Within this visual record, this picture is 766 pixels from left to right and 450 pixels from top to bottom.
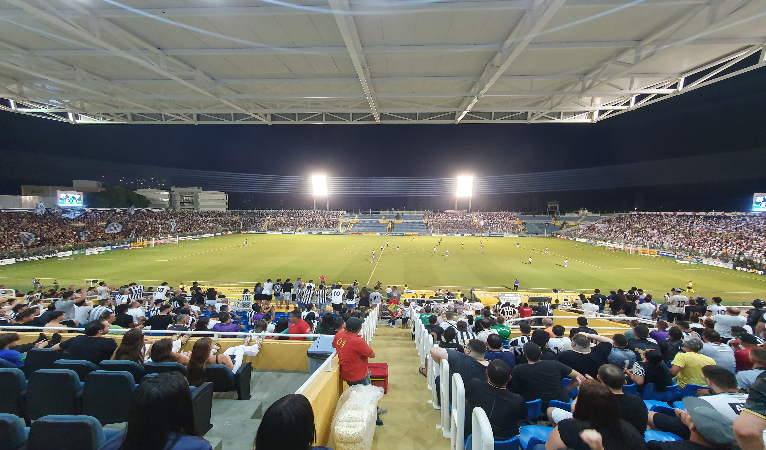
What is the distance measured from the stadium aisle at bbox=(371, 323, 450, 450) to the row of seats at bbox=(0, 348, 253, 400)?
6.38 feet

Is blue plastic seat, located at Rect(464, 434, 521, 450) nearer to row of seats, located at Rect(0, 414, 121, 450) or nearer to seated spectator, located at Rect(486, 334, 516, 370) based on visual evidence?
seated spectator, located at Rect(486, 334, 516, 370)

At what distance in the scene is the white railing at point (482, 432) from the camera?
2086mm

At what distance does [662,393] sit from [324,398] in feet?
14.4

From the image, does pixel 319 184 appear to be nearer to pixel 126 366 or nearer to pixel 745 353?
pixel 126 366

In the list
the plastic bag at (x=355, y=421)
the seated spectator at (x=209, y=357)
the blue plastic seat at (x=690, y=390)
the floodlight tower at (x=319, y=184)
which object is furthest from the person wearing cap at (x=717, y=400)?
the floodlight tower at (x=319, y=184)

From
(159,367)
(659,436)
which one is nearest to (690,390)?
(659,436)

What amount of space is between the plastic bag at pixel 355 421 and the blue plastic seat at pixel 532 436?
4.88 feet

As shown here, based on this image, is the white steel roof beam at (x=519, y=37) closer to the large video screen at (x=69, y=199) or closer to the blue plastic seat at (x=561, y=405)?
the blue plastic seat at (x=561, y=405)

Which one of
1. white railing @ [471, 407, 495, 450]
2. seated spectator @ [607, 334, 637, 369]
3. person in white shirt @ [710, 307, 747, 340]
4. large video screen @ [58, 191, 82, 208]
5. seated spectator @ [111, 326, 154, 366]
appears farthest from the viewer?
large video screen @ [58, 191, 82, 208]

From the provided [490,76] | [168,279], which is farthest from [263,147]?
[490,76]

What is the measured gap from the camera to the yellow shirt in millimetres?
4176

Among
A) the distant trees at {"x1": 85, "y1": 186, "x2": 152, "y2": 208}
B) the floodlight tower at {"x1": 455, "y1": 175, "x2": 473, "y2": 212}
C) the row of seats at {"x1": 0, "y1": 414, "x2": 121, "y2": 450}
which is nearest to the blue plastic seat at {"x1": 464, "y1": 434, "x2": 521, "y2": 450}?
the row of seats at {"x1": 0, "y1": 414, "x2": 121, "y2": 450}

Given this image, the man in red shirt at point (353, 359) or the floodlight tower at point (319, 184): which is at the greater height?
the floodlight tower at point (319, 184)

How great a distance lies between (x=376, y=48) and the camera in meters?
7.86
